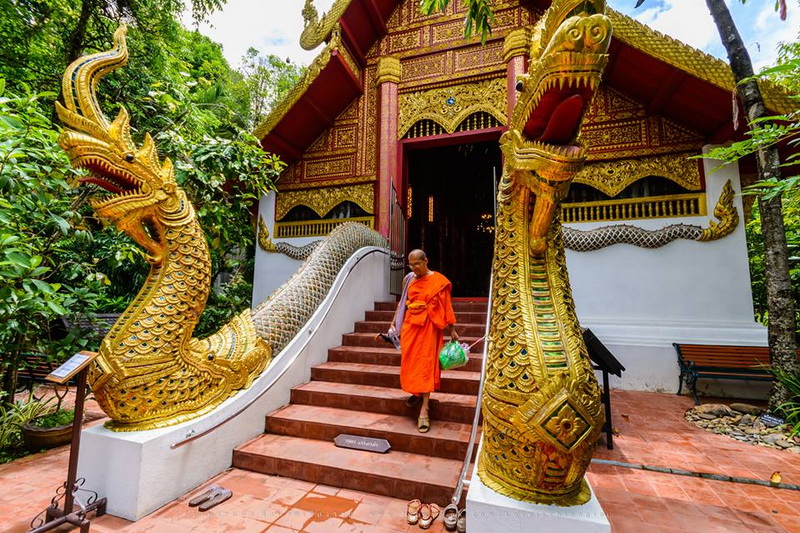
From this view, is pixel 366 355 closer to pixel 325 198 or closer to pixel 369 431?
pixel 369 431

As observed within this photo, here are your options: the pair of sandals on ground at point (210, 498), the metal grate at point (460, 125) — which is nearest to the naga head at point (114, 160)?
the pair of sandals on ground at point (210, 498)

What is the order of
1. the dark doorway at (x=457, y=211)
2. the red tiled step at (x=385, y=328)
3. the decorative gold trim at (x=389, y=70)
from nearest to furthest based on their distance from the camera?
the red tiled step at (x=385, y=328), the decorative gold trim at (x=389, y=70), the dark doorway at (x=457, y=211)

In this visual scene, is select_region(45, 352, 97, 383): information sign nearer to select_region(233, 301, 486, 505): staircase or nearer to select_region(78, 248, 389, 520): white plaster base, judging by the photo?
select_region(78, 248, 389, 520): white plaster base

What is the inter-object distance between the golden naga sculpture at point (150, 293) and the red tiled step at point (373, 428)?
48cm

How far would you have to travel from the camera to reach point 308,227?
6367mm

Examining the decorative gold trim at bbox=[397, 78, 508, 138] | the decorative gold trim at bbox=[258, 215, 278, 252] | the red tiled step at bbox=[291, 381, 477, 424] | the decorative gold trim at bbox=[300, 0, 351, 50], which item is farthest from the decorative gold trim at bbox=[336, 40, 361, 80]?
the red tiled step at bbox=[291, 381, 477, 424]

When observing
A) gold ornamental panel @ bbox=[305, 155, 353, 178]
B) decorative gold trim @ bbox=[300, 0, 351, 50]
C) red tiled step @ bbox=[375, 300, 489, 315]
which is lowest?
red tiled step @ bbox=[375, 300, 489, 315]

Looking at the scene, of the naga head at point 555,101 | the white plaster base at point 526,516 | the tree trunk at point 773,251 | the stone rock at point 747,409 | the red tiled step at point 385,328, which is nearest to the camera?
the naga head at point 555,101

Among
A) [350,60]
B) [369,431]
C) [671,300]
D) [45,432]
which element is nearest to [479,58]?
[350,60]

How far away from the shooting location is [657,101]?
4.57m

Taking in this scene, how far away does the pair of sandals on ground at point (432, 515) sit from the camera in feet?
5.90

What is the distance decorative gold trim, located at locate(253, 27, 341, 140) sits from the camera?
542 cm

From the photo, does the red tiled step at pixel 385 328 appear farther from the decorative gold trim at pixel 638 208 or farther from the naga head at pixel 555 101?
the naga head at pixel 555 101

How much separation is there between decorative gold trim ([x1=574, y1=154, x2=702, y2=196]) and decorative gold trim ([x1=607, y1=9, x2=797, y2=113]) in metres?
0.93
